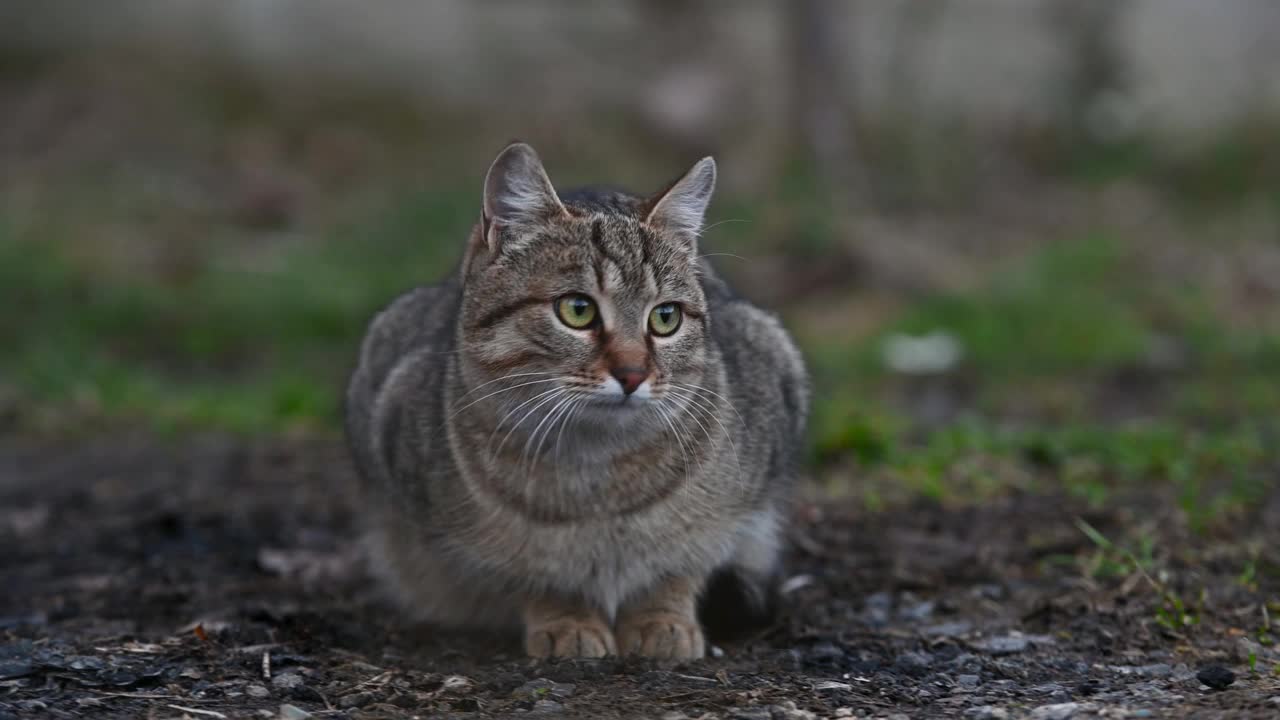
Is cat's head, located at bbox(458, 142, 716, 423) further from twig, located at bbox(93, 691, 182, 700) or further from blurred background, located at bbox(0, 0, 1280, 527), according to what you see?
blurred background, located at bbox(0, 0, 1280, 527)

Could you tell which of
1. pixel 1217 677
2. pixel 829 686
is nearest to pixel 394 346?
pixel 829 686

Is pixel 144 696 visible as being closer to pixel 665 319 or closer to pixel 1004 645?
pixel 665 319

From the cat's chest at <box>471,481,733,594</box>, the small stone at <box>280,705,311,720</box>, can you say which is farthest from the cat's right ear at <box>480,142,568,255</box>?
the small stone at <box>280,705,311,720</box>

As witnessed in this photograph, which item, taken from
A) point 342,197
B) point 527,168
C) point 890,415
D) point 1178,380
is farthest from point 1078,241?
point 527,168

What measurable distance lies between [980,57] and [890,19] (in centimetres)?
94

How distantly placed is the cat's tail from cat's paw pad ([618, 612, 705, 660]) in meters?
0.26

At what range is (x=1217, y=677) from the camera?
3.33 metres

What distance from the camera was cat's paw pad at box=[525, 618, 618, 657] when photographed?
3.73 metres

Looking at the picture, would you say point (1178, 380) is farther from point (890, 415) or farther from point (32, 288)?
point (32, 288)

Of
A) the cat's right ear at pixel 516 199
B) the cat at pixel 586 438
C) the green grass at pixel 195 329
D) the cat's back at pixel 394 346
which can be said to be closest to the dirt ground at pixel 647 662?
the cat at pixel 586 438

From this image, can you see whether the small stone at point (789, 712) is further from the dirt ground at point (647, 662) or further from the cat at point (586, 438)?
the cat at point (586, 438)

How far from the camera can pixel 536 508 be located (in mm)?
3705

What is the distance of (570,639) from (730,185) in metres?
8.64

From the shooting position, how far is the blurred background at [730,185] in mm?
8352
